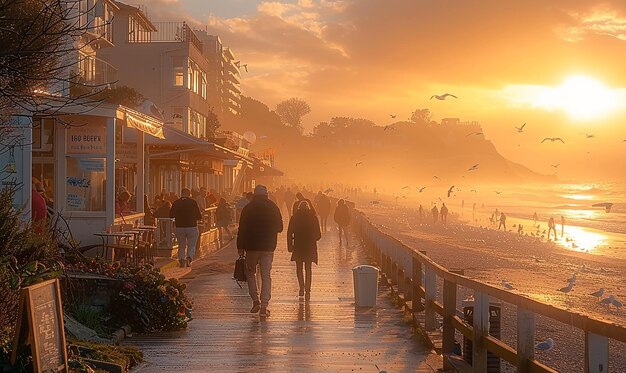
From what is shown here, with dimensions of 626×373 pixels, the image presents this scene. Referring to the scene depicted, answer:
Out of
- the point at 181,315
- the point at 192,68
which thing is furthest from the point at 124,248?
the point at 192,68

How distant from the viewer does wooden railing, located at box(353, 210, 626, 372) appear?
18.8 ft

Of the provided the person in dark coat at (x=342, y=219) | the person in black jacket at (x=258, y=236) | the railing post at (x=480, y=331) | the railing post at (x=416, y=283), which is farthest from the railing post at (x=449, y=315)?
the person in dark coat at (x=342, y=219)

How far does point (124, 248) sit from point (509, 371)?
8341mm

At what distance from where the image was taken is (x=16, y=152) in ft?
56.2

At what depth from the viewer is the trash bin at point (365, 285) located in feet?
49.9

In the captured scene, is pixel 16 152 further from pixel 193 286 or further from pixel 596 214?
pixel 596 214

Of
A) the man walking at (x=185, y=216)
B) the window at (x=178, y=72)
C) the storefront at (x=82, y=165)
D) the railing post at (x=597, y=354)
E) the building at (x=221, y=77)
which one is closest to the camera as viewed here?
the railing post at (x=597, y=354)

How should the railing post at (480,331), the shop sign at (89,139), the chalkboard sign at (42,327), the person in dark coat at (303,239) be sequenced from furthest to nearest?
the shop sign at (89,139)
the person in dark coat at (303,239)
the railing post at (480,331)
the chalkboard sign at (42,327)

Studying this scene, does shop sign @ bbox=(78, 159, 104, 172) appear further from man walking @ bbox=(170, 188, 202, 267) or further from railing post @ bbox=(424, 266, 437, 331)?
railing post @ bbox=(424, 266, 437, 331)

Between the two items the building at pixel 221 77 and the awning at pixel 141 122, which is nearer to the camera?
the awning at pixel 141 122

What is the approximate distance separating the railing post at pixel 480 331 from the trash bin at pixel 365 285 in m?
6.54

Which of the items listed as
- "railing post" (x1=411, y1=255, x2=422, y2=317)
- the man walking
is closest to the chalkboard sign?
"railing post" (x1=411, y1=255, x2=422, y2=317)

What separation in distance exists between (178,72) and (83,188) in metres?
26.1

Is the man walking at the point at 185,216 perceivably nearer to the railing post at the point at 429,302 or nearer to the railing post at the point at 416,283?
the railing post at the point at 416,283
